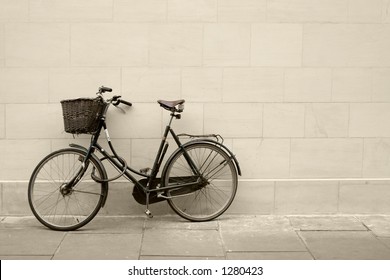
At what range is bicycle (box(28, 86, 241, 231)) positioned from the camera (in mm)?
6664

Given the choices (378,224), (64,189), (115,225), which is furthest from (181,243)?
(378,224)

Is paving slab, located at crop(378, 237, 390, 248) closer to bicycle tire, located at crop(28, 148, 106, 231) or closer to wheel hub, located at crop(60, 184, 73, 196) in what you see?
bicycle tire, located at crop(28, 148, 106, 231)

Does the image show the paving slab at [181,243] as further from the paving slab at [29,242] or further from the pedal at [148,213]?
the paving slab at [29,242]

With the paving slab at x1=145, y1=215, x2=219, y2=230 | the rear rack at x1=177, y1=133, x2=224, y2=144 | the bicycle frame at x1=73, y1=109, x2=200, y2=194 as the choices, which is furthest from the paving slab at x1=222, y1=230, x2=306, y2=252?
the rear rack at x1=177, y1=133, x2=224, y2=144

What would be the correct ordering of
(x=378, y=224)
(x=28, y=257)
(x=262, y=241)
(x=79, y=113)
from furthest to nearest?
(x=378, y=224) → (x=79, y=113) → (x=262, y=241) → (x=28, y=257)

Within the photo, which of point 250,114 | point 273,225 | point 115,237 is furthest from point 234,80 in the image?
point 115,237

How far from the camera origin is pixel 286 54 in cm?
705

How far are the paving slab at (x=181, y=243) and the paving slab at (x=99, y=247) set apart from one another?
0.12m

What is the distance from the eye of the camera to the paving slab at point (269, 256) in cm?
593

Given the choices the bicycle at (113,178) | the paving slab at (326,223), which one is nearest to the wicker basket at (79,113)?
the bicycle at (113,178)

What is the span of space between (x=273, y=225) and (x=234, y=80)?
158 cm

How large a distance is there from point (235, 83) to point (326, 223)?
1760 mm

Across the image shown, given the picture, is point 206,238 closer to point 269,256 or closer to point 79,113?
Answer: point 269,256

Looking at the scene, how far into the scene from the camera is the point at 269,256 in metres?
5.98
